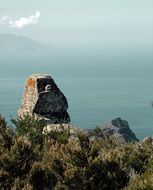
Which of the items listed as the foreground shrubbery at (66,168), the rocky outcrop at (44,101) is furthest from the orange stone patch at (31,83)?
the foreground shrubbery at (66,168)

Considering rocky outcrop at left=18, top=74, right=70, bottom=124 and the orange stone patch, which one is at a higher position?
the orange stone patch

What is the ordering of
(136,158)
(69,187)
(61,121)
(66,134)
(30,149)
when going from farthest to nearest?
(61,121), (136,158), (66,134), (30,149), (69,187)

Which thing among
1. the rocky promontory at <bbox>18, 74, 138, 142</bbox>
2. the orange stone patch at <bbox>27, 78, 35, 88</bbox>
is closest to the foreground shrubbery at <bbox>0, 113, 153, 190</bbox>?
the rocky promontory at <bbox>18, 74, 138, 142</bbox>

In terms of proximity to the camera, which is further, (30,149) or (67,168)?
(30,149)

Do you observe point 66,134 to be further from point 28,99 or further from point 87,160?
point 28,99

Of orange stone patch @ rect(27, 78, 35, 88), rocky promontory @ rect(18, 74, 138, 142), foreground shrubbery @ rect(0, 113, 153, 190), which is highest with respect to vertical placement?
orange stone patch @ rect(27, 78, 35, 88)

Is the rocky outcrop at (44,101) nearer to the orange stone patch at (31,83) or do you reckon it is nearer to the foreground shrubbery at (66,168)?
the orange stone patch at (31,83)

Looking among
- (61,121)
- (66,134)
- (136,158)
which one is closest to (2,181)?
(66,134)

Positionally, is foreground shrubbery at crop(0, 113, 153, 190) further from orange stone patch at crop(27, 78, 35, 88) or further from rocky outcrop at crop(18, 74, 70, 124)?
orange stone patch at crop(27, 78, 35, 88)

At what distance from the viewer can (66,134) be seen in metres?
37.6

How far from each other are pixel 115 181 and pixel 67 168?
293 centimetres

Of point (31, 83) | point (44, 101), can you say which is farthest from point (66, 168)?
point (31, 83)

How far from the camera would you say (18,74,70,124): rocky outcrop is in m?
49.2

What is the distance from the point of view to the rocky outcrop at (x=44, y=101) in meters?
49.2
